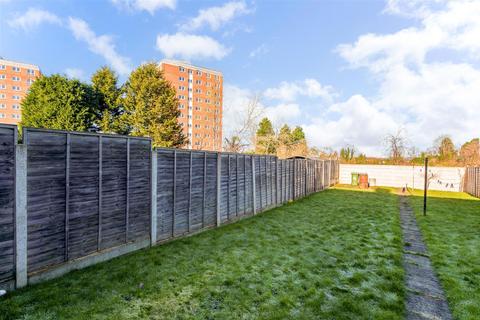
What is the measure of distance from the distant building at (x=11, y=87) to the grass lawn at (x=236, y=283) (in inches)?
1787

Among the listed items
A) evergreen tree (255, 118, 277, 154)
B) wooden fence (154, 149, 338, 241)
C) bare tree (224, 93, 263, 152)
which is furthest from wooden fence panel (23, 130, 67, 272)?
evergreen tree (255, 118, 277, 154)

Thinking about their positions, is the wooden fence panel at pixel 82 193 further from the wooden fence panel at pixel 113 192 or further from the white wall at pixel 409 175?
the white wall at pixel 409 175

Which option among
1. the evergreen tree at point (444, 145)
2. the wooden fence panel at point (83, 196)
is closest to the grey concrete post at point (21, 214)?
the wooden fence panel at point (83, 196)

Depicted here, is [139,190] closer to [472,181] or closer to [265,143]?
[472,181]

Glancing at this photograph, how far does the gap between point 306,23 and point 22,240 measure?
40.2ft

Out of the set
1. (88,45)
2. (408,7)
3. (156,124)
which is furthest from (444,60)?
(88,45)

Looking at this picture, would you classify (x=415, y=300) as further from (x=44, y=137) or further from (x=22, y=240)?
(x=44, y=137)

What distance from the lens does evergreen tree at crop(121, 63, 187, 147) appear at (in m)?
19.7

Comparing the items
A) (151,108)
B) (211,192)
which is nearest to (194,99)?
(151,108)

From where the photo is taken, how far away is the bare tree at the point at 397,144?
28.4 meters

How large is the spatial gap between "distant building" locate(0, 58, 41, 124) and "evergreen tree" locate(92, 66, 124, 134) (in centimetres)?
2503

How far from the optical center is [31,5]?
8500mm

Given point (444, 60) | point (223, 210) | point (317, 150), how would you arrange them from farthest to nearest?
point (317, 150), point (444, 60), point (223, 210)

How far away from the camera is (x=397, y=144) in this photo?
28.6 m
